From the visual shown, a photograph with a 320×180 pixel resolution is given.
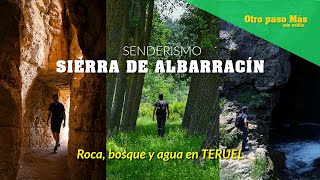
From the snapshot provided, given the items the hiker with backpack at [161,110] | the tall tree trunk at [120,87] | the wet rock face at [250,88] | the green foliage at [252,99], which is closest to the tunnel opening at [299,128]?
the wet rock face at [250,88]

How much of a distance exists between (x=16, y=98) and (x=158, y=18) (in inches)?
147

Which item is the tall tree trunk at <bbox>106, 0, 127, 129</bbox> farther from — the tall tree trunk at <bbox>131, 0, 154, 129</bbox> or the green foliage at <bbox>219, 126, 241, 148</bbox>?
the green foliage at <bbox>219, 126, 241, 148</bbox>

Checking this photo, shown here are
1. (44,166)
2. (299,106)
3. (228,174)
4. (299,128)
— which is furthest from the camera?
(44,166)

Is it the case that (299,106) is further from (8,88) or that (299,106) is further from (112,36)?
(8,88)

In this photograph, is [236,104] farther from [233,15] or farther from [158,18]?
[158,18]

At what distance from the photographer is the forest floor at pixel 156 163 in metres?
6.17

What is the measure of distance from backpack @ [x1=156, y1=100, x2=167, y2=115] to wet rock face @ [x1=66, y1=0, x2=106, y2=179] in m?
2.13

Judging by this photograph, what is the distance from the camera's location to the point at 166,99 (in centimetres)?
631

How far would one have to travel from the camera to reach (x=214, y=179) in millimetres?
6273

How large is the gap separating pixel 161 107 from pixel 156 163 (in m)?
0.98

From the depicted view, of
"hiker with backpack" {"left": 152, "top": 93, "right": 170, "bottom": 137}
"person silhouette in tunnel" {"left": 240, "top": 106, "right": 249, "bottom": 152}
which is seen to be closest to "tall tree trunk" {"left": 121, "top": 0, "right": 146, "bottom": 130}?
"hiker with backpack" {"left": 152, "top": 93, "right": 170, "bottom": 137}

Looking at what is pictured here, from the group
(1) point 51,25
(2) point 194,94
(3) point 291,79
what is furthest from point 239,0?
(1) point 51,25

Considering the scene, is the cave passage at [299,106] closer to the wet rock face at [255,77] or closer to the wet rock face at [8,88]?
the wet rock face at [255,77]

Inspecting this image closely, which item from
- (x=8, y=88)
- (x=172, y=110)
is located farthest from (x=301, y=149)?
(x=8, y=88)
